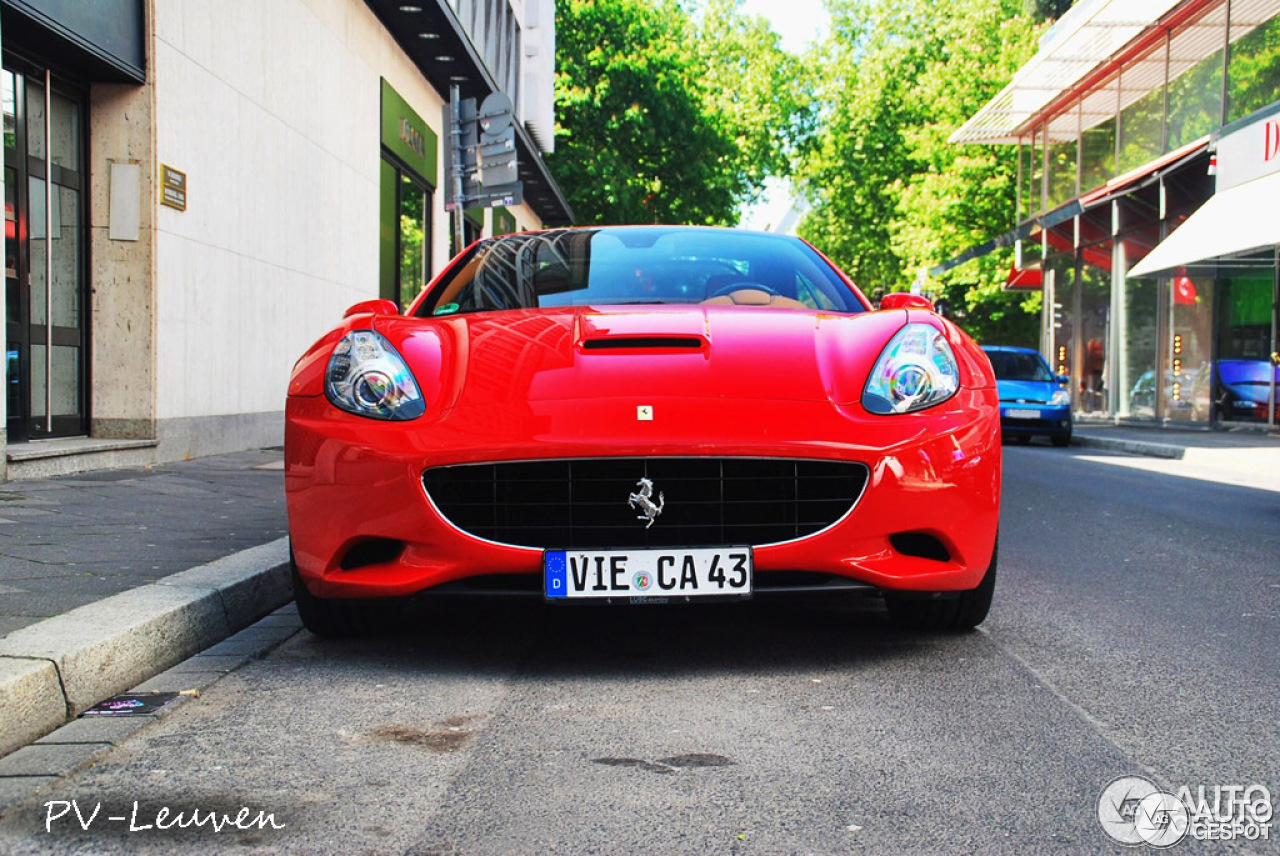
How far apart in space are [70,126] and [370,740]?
7.28m

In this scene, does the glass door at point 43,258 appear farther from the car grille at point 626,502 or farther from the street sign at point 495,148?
the car grille at point 626,502

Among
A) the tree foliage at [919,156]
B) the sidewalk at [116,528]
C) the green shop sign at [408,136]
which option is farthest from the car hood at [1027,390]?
the tree foliage at [919,156]

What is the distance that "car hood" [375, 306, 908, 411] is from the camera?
3723 mm

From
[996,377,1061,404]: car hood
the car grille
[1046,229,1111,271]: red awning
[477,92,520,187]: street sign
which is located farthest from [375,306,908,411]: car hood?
[1046,229,1111,271]: red awning

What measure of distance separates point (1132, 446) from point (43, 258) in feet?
45.3

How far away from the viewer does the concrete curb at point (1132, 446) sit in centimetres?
1620

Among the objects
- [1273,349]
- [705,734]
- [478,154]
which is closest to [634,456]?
[705,734]

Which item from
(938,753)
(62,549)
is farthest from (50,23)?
(938,753)

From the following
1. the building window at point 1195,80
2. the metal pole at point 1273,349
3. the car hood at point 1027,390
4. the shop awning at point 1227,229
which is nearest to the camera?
the shop awning at point 1227,229

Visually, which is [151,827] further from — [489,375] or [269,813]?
[489,375]

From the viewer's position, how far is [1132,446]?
58.6 ft

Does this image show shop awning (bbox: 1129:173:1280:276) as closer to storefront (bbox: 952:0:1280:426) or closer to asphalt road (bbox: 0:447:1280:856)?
storefront (bbox: 952:0:1280:426)

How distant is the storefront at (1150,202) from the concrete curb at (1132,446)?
8.63 feet

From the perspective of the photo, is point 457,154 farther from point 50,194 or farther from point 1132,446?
point 1132,446
